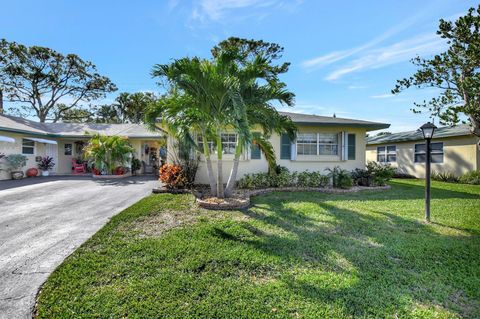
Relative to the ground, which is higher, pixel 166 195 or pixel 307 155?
pixel 307 155

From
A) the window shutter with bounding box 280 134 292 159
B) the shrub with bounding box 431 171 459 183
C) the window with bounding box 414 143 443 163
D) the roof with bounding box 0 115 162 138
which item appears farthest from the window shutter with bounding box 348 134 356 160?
the roof with bounding box 0 115 162 138

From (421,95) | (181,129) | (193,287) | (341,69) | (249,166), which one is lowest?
(193,287)

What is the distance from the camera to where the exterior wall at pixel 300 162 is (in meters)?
11.2

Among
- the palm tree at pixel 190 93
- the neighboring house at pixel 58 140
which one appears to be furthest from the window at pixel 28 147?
the palm tree at pixel 190 93

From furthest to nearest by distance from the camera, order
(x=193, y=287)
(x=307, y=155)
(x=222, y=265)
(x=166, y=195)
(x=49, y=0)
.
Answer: (x=307, y=155) → (x=49, y=0) → (x=166, y=195) → (x=222, y=265) → (x=193, y=287)

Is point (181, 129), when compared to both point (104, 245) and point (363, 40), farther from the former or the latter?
point (363, 40)

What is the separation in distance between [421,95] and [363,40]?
615 centimetres

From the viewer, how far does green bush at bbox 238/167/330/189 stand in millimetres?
10242

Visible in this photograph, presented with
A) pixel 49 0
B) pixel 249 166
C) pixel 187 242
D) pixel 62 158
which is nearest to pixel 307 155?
pixel 249 166

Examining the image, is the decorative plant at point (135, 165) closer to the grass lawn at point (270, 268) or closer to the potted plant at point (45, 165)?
the potted plant at point (45, 165)

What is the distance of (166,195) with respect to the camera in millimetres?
8695

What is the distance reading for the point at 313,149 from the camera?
1196 cm

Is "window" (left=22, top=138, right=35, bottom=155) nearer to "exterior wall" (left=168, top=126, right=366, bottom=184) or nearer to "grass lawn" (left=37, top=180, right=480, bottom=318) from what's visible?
"exterior wall" (left=168, top=126, right=366, bottom=184)

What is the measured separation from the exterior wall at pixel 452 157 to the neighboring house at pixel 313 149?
695cm
